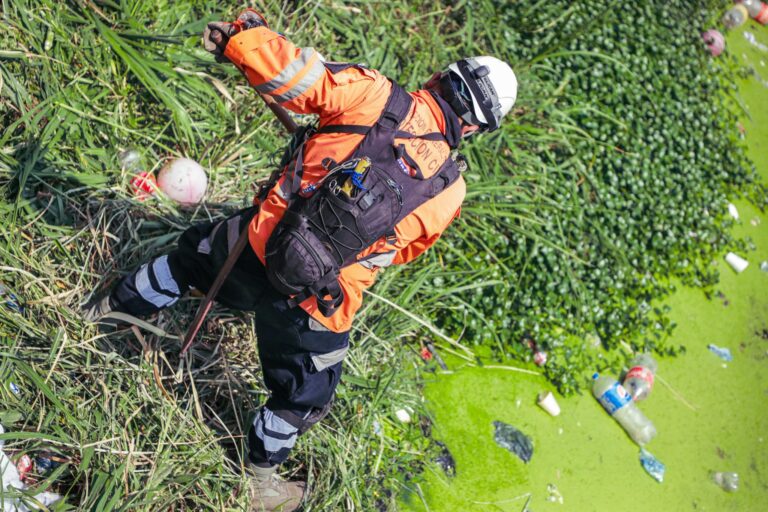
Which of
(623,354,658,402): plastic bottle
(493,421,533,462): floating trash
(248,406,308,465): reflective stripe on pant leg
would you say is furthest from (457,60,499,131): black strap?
(623,354,658,402): plastic bottle

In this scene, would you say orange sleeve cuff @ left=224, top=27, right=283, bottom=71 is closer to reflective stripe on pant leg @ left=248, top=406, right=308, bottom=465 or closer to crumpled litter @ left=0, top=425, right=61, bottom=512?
reflective stripe on pant leg @ left=248, top=406, right=308, bottom=465

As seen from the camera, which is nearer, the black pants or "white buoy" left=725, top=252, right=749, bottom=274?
the black pants

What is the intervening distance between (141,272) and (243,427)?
2.56 ft

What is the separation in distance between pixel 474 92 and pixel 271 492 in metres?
1.76

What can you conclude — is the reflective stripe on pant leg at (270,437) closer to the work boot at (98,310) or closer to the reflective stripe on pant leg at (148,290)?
the reflective stripe on pant leg at (148,290)

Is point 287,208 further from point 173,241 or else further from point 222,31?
point 173,241

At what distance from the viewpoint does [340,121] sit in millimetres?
2385

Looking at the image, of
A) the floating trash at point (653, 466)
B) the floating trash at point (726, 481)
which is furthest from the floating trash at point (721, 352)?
the floating trash at point (653, 466)

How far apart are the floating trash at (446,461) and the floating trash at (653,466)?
1273 millimetres

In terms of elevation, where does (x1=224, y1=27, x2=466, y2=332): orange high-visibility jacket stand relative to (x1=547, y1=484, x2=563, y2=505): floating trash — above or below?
above

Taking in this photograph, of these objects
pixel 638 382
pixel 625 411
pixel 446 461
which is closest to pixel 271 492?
pixel 446 461

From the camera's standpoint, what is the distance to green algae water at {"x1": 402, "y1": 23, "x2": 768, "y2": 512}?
3498 mm

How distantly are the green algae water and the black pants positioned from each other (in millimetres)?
789

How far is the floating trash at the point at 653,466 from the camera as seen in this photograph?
13.0 ft
